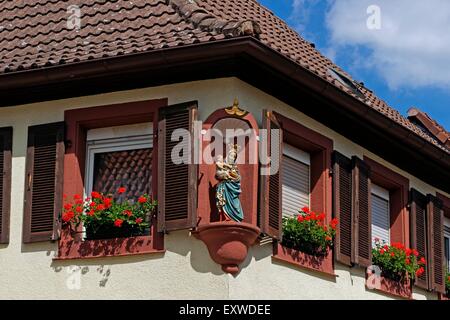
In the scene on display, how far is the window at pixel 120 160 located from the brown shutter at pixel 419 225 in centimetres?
487

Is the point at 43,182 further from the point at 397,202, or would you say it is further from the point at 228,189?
the point at 397,202

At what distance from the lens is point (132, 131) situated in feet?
57.9

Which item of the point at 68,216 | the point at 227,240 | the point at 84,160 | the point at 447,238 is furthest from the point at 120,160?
the point at 447,238

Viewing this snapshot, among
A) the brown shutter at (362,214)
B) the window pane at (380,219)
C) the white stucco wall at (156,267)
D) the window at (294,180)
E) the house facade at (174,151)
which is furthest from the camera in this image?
the window pane at (380,219)

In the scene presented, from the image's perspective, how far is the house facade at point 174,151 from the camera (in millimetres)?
16516

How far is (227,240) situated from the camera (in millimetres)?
16172

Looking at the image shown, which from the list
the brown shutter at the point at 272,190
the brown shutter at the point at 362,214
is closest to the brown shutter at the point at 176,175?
the brown shutter at the point at 272,190

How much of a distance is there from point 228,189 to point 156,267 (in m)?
1.22

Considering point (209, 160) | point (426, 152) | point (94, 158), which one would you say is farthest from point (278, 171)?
point (426, 152)

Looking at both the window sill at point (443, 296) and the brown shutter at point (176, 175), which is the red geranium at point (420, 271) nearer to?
the window sill at point (443, 296)

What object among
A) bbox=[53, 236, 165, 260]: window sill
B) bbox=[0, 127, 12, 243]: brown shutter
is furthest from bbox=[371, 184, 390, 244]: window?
bbox=[0, 127, 12, 243]: brown shutter

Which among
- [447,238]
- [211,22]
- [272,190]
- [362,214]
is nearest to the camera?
[211,22]

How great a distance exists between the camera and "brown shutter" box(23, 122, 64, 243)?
56.9 feet
